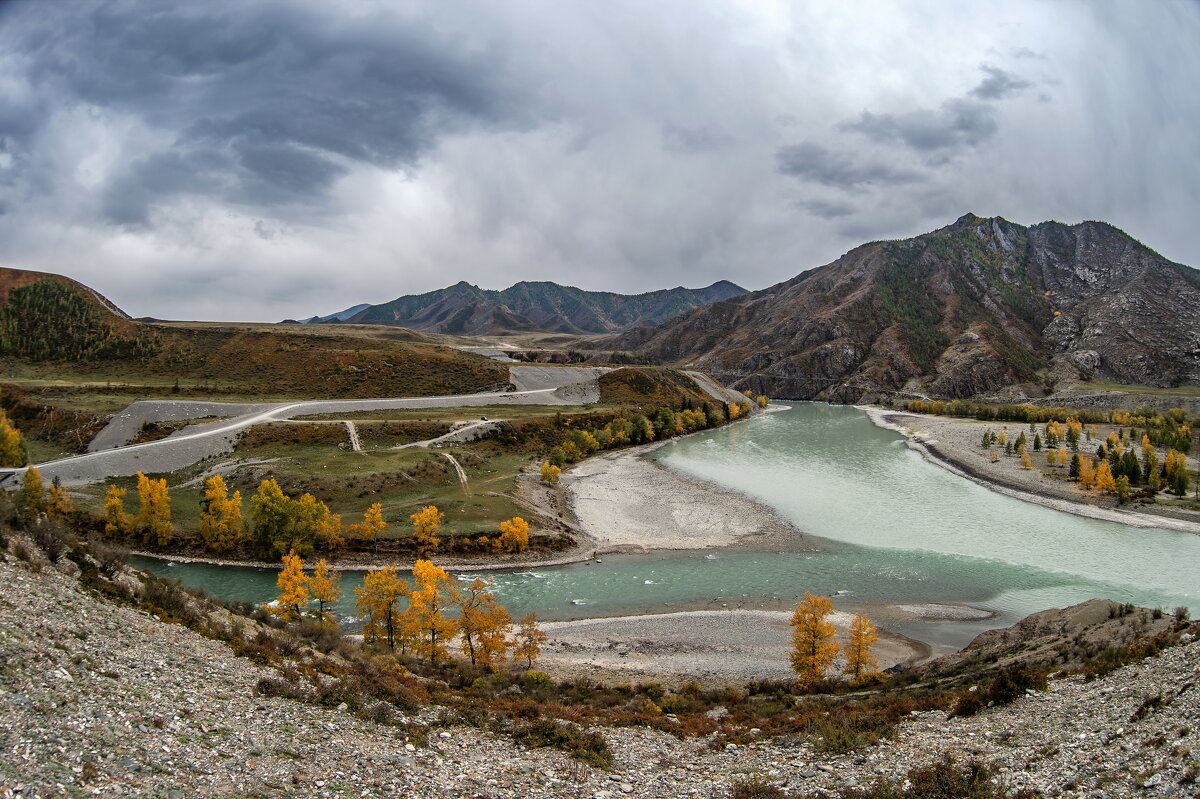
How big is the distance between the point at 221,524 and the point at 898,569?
55957 millimetres

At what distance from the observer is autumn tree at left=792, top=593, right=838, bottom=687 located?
3077 cm

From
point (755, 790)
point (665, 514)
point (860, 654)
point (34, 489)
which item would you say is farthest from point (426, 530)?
point (755, 790)

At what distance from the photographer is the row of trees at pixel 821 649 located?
101 feet

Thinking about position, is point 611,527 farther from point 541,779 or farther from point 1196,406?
point 1196,406

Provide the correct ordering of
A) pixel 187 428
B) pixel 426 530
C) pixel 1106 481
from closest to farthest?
pixel 426 530 → pixel 1106 481 → pixel 187 428

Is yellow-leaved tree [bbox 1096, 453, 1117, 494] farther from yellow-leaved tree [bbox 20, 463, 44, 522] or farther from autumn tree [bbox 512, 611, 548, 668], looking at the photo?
yellow-leaved tree [bbox 20, 463, 44, 522]

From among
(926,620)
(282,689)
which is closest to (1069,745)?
(282,689)

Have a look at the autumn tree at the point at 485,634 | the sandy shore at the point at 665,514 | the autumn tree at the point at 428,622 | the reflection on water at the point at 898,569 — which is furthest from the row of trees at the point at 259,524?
the autumn tree at the point at 485,634

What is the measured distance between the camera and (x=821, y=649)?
31.6 meters

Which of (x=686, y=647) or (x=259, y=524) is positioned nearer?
(x=686, y=647)

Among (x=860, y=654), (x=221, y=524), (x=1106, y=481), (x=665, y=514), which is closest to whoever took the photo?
(x=860, y=654)

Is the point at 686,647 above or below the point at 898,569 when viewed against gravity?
below

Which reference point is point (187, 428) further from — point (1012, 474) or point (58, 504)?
point (1012, 474)

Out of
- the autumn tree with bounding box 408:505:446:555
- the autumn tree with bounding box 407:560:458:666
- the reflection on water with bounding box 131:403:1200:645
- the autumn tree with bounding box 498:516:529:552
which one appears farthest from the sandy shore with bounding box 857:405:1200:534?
the autumn tree with bounding box 407:560:458:666
